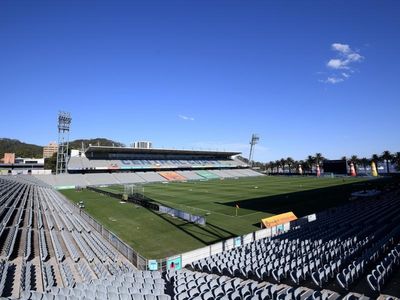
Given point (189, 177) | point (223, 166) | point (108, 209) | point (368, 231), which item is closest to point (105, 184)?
point (189, 177)

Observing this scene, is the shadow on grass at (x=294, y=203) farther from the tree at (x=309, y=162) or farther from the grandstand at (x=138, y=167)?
the tree at (x=309, y=162)

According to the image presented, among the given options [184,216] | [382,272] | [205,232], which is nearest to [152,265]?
[382,272]

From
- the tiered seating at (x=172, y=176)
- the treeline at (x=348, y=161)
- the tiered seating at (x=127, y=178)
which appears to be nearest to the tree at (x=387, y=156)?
the treeline at (x=348, y=161)

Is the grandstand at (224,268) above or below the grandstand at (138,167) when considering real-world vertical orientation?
below

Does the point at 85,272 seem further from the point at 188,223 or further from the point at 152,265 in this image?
the point at 188,223

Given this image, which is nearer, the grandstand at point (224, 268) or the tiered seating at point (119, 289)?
the tiered seating at point (119, 289)

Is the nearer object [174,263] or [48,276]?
[48,276]

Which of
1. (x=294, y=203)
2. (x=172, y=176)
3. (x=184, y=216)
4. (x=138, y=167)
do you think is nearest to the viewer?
(x=184, y=216)

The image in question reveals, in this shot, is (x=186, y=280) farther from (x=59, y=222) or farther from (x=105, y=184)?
(x=105, y=184)

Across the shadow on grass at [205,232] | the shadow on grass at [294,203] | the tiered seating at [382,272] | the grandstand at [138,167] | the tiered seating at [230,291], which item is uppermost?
the grandstand at [138,167]

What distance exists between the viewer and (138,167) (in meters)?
93.8

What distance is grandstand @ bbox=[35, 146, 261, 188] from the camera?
3174 inches

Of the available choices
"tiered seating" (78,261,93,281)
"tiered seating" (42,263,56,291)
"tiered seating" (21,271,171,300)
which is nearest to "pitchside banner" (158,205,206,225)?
"tiered seating" (78,261,93,281)

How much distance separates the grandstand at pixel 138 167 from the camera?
80.6m
